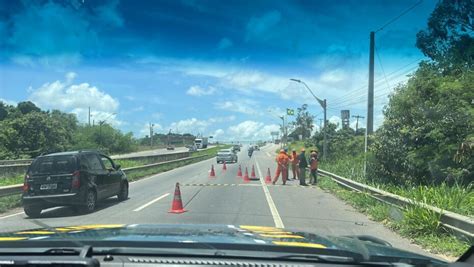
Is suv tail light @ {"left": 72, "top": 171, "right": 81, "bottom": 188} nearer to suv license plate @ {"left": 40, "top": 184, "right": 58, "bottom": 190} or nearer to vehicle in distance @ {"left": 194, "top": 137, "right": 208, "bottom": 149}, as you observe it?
suv license plate @ {"left": 40, "top": 184, "right": 58, "bottom": 190}

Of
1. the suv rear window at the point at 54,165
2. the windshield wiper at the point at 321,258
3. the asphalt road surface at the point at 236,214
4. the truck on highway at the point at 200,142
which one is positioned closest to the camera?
the windshield wiper at the point at 321,258

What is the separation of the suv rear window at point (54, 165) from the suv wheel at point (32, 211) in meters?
0.93

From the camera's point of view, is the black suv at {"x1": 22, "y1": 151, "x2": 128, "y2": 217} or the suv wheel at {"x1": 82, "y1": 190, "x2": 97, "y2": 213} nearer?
the black suv at {"x1": 22, "y1": 151, "x2": 128, "y2": 217}

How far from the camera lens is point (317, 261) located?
2.98m

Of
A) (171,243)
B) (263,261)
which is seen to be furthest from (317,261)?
(171,243)

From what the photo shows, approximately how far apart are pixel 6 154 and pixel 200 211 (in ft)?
165

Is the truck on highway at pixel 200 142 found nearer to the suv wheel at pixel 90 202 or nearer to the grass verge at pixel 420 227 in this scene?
the suv wheel at pixel 90 202

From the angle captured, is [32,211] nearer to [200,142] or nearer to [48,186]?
[48,186]

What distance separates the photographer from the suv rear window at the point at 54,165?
1466 centimetres

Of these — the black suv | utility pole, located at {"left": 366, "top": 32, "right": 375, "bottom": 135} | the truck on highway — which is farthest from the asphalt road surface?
the truck on highway

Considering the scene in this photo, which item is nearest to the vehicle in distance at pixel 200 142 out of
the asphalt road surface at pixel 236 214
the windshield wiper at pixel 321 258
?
the asphalt road surface at pixel 236 214

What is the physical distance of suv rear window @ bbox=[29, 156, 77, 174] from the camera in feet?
48.1

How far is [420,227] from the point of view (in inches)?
424

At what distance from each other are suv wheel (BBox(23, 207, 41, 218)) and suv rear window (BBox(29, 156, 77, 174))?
932 mm
